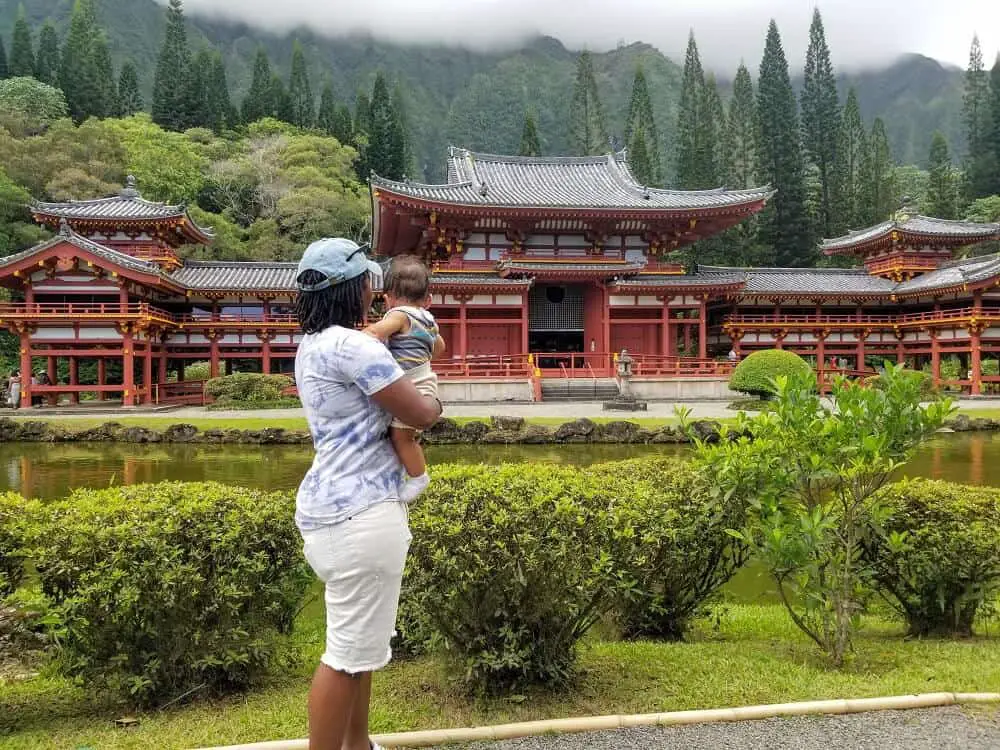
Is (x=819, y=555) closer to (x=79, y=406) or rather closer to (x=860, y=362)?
(x=79, y=406)

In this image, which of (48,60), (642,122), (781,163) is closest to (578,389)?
(781,163)

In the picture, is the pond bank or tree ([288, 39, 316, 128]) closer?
the pond bank

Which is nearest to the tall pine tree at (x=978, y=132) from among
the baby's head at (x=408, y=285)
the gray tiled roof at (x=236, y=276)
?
the gray tiled roof at (x=236, y=276)

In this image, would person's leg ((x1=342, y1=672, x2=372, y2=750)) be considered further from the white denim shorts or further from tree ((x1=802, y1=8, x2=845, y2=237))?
tree ((x1=802, y1=8, x2=845, y2=237))

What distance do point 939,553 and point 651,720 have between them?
2143 millimetres

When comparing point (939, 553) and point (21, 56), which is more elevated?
point (21, 56)

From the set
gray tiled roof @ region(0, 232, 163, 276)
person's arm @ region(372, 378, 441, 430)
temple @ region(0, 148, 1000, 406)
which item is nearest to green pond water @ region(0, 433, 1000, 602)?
temple @ region(0, 148, 1000, 406)

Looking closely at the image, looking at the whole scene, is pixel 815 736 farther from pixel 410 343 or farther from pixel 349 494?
pixel 410 343

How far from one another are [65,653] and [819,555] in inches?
150

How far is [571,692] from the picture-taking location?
3.48 meters

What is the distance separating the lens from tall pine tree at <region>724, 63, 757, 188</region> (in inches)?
2140

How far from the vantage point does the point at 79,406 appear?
24.3 metres

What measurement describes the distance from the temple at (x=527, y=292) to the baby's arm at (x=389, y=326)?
2143cm

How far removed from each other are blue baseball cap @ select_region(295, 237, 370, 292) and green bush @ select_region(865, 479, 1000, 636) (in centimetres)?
327
